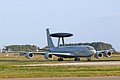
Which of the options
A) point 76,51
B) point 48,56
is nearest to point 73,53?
point 76,51

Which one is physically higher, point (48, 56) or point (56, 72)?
point (48, 56)

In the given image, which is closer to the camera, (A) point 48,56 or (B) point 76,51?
(A) point 48,56

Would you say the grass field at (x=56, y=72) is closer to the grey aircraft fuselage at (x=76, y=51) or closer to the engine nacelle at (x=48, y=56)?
the grey aircraft fuselage at (x=76, y=51)

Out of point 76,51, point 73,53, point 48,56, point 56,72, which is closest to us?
point 56,72

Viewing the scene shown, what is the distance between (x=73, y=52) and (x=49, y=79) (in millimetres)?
56968

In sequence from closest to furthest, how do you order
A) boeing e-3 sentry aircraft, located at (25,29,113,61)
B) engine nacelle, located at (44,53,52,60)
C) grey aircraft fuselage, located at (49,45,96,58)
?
grey aircraft fuselage, located at (49,45,96,58) < boeing e-3 sentry aircraft, located at (25,29,113,61) < engine nacelle, located at (44,53,52,60)

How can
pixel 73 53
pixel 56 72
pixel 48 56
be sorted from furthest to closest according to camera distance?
1. pixel 73 53
2. pixel 48 56
3. pixel 56 72

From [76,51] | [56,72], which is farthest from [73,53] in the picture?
[56,72]

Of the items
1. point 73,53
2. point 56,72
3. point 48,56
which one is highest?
point 73,53

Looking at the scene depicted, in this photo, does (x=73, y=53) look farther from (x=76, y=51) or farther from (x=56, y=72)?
(x=56, y=72)

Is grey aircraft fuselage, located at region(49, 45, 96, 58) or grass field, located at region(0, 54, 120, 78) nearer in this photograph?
grass field, located at region(0, 54, 120, 78)

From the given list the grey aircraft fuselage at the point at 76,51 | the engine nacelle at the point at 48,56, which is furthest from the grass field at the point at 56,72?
the engine nacelle at the point at 48,56

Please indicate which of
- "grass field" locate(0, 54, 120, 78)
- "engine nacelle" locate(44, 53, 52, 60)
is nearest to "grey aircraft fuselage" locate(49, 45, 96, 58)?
"engine nacelle" locate(44, 53, 52, 60)

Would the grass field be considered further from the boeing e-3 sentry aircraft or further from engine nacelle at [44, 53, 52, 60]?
engine nacelle at [44, 53, 52, 60]
